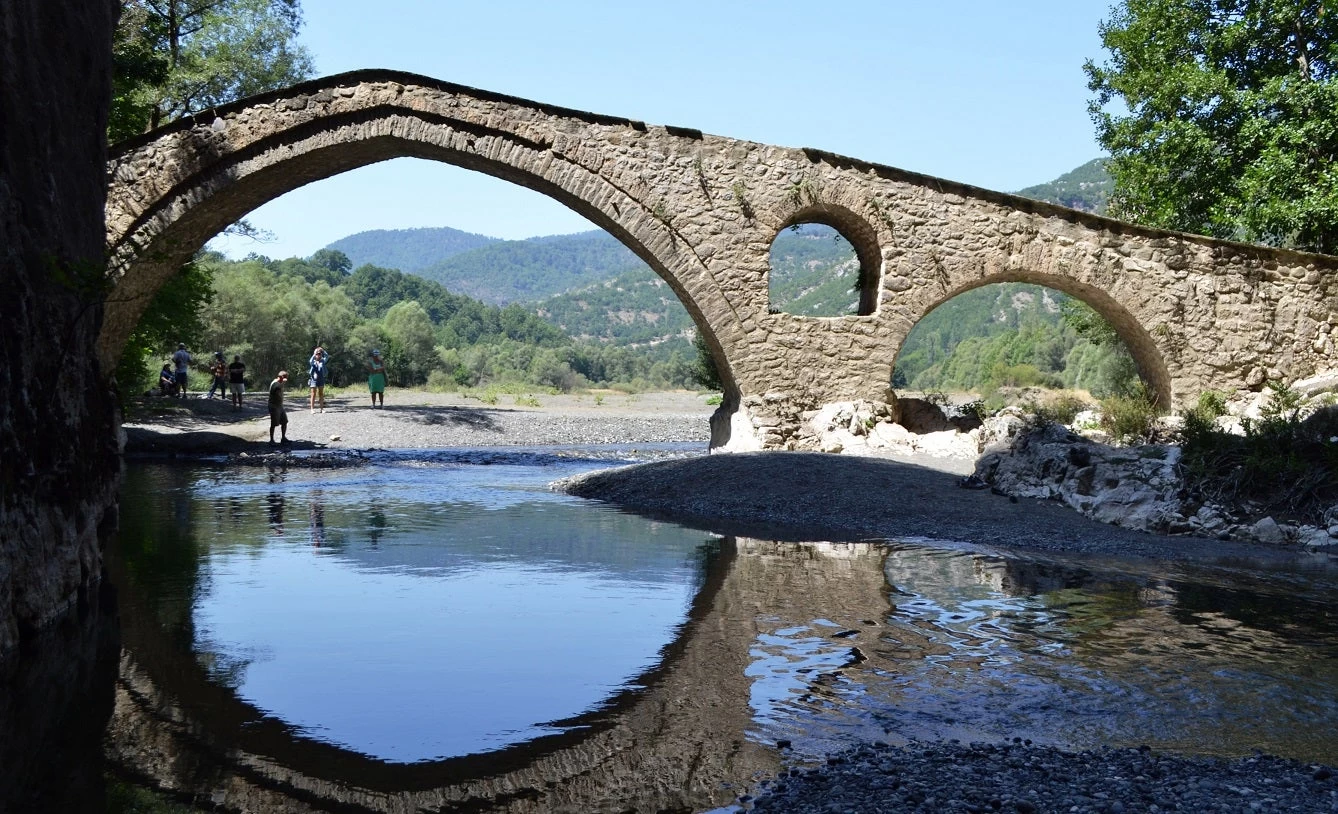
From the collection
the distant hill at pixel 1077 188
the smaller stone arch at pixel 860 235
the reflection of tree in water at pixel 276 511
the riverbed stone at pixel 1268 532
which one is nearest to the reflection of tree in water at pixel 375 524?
the reflection of tree in water at pixel 276 511

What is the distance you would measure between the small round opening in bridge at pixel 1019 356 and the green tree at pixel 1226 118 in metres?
2.37

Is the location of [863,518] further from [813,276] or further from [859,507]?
[813,276]

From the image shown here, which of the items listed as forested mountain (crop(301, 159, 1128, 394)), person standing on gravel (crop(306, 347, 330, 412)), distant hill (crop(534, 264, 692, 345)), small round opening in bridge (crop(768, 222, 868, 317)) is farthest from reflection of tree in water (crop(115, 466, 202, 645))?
distant hill (crop(534, 264, 692, 345))

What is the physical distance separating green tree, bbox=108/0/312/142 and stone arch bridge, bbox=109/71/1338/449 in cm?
714

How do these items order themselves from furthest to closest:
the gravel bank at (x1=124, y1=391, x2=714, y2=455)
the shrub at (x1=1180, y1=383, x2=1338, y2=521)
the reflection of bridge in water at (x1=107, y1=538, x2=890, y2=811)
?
1. the gravel bank at (x1=124, y1=391, x2=714, y2=455)
2. the shrub at (x1=1180, y1=383, x2=1338, y2=521)
3. the reflection of bridge in water at (x1=107, y1=538, x2=890, y2=811)

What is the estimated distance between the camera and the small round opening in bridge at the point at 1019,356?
72.6ft

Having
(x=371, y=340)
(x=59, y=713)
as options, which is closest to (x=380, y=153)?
(x=59, y=713)

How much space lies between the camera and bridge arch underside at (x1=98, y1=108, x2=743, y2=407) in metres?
14.7

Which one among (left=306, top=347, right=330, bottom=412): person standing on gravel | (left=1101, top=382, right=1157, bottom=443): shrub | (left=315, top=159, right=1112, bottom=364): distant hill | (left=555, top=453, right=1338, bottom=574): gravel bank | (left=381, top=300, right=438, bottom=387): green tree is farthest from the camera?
(left=315, top=159, right=1112, bottom=364): distant hill

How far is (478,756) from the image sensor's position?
4383 millimetres

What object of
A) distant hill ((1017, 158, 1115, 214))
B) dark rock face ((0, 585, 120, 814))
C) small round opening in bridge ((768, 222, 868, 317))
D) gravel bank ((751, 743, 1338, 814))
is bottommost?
dark rock face ((0, 585, 120, 814))

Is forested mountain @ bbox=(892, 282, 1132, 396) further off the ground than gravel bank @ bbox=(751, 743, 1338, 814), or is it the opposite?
forested mountain @ bbox=(892, 282, 1132, 396)

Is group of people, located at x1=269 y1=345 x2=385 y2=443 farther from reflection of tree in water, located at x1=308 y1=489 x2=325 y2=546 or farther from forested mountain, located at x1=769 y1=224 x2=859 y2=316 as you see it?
forested mountain, located at x1=769 y1=224 x2=859 y2=316

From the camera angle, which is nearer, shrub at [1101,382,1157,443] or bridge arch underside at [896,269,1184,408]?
shrub at [1101,382,1157,443]
